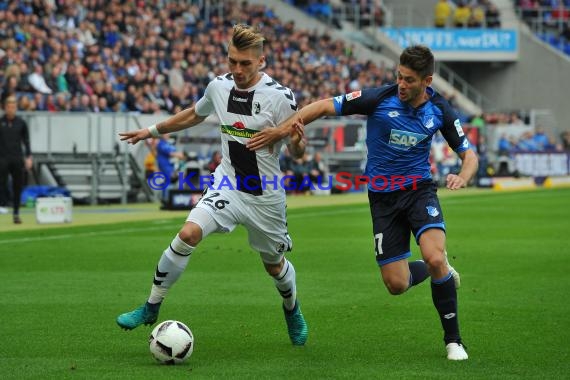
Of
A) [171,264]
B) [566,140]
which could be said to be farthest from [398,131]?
[566,140]

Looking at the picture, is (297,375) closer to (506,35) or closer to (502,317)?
(502,317)

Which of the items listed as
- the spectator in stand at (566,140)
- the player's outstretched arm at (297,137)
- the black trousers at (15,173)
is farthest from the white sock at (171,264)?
the spectator in stand at (566,140)

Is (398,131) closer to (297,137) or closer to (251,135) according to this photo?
(297,137)

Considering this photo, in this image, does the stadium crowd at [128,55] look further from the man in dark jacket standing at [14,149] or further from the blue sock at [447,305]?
the blue sock at [447,305]

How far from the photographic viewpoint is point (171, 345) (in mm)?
8180

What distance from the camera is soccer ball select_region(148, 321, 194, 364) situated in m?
8.17

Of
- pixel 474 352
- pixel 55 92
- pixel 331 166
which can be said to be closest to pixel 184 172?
pixel 55 92

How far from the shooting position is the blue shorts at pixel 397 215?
8938 millimetres

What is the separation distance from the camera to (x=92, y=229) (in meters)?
21.0

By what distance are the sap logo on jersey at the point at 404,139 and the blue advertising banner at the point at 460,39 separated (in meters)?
43.3

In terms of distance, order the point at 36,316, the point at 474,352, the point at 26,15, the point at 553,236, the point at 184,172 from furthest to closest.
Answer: the point at 26,15 < the point at 184,172 < the point at 553,236 < the point at 36,316 < the point at 474,352

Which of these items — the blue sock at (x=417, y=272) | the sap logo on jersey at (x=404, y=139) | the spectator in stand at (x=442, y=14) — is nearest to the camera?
the sap logo on jersey at (x=404, y=139)

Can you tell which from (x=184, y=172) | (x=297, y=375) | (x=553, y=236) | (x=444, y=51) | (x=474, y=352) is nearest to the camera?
(x=297, y=375)

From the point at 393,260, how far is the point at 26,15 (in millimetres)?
23673
